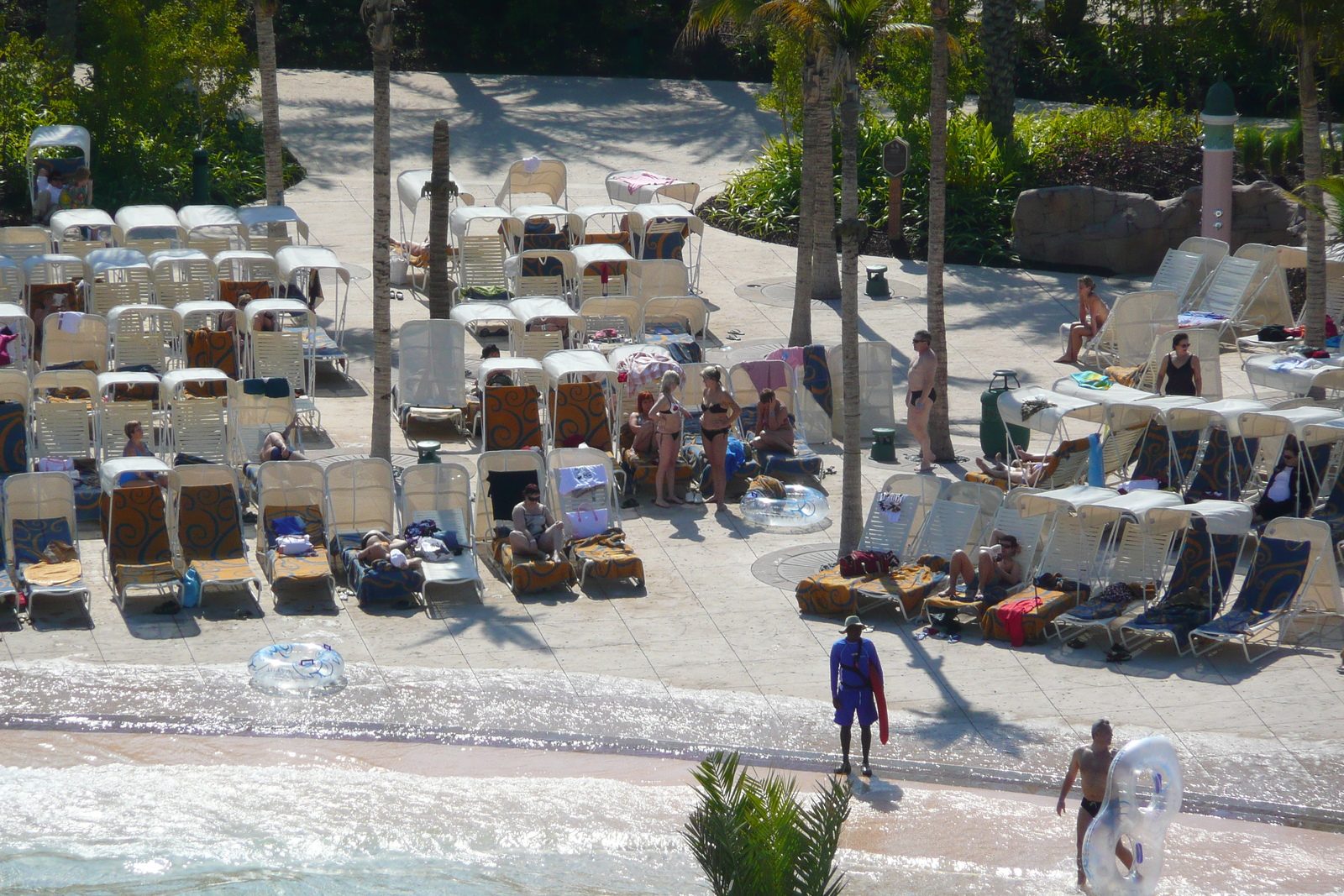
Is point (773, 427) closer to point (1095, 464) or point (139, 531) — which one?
point (1095, 464)

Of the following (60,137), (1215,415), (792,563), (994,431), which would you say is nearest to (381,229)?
(792,563)

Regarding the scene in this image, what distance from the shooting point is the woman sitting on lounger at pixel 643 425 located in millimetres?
17500

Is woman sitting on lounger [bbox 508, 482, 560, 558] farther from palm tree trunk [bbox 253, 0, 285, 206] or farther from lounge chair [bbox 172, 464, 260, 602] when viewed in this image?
→ palm tree trunk [bbox 253, 0, 285, 206]

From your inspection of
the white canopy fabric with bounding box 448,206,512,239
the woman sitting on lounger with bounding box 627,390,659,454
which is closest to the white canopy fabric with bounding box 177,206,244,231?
the white canopy fabric with bounding box 448,206,512,239

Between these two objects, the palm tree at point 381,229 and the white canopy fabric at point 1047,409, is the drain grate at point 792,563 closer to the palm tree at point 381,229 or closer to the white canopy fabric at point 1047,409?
the white canopy fabric at point 1047,409

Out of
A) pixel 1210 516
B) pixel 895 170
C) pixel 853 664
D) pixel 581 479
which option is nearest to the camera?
pixel 853 664

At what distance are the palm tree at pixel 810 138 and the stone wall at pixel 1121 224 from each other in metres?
3.40

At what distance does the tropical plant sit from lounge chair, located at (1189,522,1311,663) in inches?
222

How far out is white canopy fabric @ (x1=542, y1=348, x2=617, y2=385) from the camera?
1808 cm

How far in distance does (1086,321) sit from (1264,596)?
8.21 m

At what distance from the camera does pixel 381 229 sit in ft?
57.8

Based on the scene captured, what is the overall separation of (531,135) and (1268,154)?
1324cm

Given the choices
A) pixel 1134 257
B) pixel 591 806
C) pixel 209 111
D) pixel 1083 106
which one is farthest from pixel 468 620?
pixel 1083 106

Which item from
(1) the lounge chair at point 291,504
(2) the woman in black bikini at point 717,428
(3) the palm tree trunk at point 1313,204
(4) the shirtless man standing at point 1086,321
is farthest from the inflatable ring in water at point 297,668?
(3) the palm tree trunk at point 1313,204
